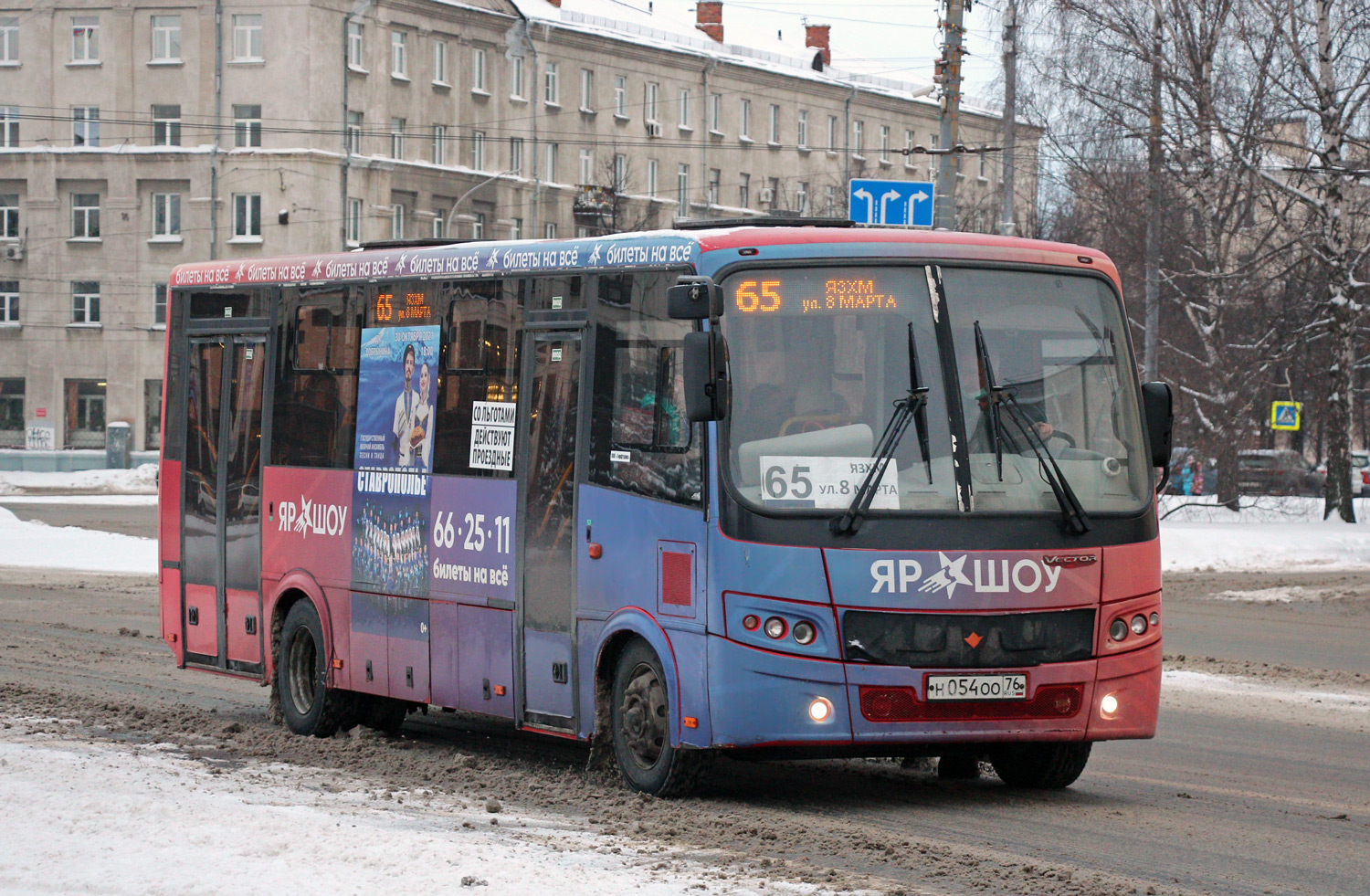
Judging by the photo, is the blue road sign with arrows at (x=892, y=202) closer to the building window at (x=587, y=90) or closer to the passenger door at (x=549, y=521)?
the passenger door at (x=549, y=521)

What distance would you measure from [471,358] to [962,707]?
11.9 feet

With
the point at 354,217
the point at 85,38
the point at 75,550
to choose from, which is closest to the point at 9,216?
the point at 85,38

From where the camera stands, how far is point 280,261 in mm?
13359

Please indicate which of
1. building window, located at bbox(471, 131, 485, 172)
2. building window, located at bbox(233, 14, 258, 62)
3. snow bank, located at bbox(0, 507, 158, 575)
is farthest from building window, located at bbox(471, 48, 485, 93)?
snow bank, located at bbox(0, 507, 158, 575)

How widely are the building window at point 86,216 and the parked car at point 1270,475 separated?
38.8 m

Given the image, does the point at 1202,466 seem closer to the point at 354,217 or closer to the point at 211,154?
the point at 354,217

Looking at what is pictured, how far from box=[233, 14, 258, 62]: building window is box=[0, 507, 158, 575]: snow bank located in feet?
110

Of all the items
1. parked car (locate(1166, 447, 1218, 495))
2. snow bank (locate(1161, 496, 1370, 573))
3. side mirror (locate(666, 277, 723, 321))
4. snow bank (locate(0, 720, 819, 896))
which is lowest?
snow bank (locate(1161, 496, 1370, 573))

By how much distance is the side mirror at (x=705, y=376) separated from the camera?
902 centimetres

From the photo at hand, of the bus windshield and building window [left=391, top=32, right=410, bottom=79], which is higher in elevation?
building window [left=391, top=32, right=410, bottom=79]

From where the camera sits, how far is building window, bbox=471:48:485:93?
230 feet

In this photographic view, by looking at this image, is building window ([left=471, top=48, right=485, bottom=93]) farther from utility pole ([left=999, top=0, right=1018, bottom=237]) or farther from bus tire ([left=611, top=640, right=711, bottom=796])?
bus tire ([left=611, top=640, right=711, bottom=796])

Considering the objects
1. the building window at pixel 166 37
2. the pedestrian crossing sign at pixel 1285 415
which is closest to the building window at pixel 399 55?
the building window at pixel 166 37

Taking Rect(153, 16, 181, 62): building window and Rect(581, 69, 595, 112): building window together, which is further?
Rect(581, 69, 595, 112): building window
